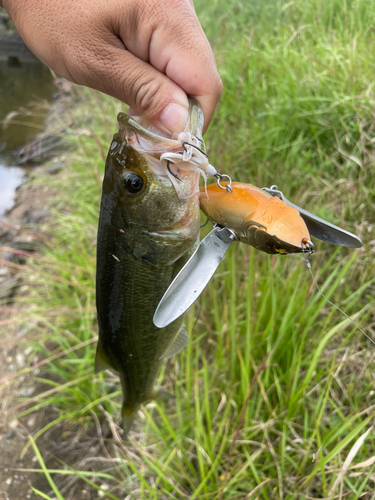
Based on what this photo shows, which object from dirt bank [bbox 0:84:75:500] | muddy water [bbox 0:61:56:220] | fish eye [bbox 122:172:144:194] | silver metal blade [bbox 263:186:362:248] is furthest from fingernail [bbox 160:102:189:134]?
muddy water [bbox 0:61:56:220]

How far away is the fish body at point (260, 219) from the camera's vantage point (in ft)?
3.20

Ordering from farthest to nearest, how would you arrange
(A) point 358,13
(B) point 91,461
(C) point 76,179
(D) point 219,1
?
(D) point 219,1, (C) point 76,179, (A) point 358,13, (B) point 91,461

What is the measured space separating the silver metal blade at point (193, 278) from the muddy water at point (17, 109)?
5781mm

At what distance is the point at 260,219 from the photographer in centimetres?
101

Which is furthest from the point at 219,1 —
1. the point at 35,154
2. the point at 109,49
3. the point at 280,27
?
the point at 109,49

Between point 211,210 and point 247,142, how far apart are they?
2.25m

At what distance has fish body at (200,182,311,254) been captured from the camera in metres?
0.98

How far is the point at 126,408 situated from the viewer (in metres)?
1.86

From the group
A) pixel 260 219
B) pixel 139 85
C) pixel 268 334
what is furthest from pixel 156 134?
pixel 268 334

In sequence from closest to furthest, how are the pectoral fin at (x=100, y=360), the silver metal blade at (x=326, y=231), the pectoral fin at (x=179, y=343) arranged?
the silver metal blade at (x=326, y=231)
the pectoral fin at (x=100, y=360)
the pectoral fin at (x=179, y=343)

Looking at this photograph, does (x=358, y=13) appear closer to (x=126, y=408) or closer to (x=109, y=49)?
(x=109, y=49)

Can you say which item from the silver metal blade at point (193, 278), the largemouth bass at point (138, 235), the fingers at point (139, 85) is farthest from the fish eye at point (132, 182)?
the silver metal blade at point (193, 278)

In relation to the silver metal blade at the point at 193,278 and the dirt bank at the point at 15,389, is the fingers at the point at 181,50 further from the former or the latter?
the dirt bank at the point at 15,389

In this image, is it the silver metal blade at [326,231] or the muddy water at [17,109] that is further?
the muddy water at [17,109]
